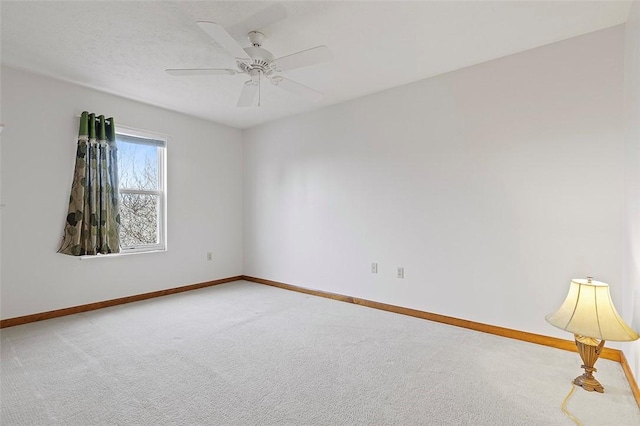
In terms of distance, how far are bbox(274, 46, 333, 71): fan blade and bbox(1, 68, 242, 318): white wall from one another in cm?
273

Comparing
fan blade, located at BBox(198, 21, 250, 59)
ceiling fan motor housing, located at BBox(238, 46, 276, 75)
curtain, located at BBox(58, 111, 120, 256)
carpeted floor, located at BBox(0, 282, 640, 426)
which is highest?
ceiling fan motor housing, located at BBox(238, 46, 276, 75)

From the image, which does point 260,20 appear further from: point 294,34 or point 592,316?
point 592,316

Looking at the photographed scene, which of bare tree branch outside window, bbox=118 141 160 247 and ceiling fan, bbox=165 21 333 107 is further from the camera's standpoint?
bare tree branch outside window, bbox=118 141 160 247

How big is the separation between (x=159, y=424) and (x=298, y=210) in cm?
323

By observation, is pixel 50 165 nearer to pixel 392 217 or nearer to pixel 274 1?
pixel 274 1

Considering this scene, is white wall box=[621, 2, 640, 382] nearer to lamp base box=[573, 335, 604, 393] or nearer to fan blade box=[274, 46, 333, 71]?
lamp base box=[573, 335, 604, 393]

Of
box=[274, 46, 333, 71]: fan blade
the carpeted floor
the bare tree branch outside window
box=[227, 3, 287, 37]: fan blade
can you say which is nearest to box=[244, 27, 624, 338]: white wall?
the carpeted floor

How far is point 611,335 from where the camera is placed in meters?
1.88

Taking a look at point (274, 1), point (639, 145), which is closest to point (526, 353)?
point (639, 145)

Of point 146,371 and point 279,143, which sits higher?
point 279,143

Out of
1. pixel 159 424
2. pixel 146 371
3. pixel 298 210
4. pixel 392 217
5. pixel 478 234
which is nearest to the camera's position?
pixel 159 424

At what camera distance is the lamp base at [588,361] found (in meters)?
2.04

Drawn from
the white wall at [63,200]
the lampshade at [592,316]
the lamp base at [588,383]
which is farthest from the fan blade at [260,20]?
the lamp base at [588,383]

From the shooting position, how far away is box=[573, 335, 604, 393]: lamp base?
2.04 metres
